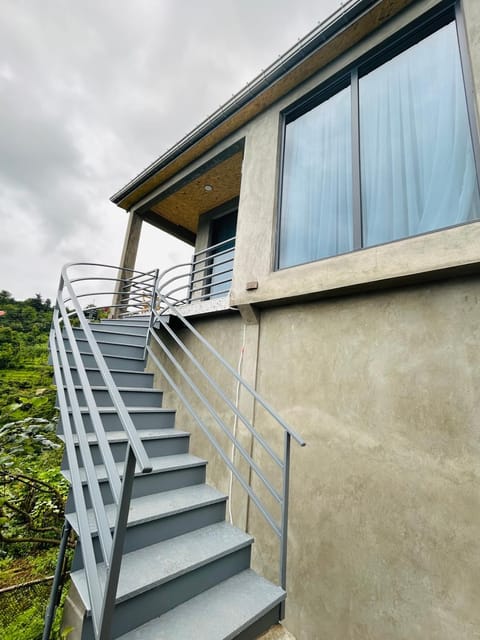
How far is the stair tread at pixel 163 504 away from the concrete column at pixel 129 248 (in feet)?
14.5

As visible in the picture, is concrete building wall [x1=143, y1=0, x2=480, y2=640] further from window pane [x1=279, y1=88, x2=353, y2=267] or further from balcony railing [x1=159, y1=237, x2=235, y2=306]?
balcony railing [x1=159, y1=237, x2=235, y2=306]

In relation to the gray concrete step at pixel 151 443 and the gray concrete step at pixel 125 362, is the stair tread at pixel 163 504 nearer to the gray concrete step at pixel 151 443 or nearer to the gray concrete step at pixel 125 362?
the gray concrete step at pixel 151 443

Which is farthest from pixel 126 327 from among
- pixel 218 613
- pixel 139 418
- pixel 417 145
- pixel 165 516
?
pixel 417 145

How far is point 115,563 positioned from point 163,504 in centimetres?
90

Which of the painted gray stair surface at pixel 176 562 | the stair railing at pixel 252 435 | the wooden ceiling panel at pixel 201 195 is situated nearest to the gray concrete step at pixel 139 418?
the painted gray stair surface at pixel 176 562

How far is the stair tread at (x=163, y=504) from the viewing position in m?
1.65

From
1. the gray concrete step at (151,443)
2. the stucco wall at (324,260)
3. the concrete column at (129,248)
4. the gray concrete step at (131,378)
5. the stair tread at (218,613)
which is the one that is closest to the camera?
the stair tread at (218,613)

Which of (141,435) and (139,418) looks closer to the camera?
(141,435)

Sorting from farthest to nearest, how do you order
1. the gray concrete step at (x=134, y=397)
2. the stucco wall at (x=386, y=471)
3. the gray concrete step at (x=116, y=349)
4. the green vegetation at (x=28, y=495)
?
the gray concrete step at (x=116, y=349), the gray concrete step at (x=134, y=397), the green vegetation at (x=28, y=495), the stucco wall at (x=386, y=471)

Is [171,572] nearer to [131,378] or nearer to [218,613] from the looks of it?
[218,613]

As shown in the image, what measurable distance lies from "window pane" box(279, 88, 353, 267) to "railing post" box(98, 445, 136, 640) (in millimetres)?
2556

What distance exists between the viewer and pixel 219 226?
6.54 metres

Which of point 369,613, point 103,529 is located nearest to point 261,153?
point 103,529

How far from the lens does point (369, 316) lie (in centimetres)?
234
